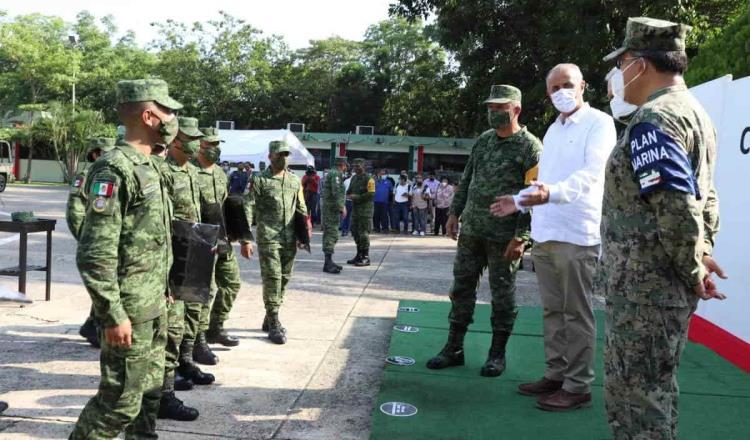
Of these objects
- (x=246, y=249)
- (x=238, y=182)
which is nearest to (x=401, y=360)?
(x=246, y=249)

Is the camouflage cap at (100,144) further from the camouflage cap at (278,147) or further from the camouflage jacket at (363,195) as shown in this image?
the camouflage jacket at (363,195)

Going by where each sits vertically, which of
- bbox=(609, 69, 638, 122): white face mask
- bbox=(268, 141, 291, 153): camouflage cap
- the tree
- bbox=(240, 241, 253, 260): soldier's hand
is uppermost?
the tree

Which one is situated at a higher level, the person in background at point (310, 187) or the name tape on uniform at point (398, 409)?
the person in background at point (310, 187)

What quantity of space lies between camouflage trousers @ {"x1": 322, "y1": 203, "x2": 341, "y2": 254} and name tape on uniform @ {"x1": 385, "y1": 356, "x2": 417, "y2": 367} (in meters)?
4.96

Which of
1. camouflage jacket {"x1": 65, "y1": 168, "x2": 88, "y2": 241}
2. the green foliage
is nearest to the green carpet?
camouflage jacket {"x1": 65, "y1": 168, "x2": 88, "y2": 241}

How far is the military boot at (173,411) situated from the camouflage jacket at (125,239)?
104 cm

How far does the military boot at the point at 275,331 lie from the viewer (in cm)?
552

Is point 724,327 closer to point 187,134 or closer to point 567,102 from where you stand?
point 567,102

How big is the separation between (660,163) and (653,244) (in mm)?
335

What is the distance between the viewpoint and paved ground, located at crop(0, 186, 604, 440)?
145 inches

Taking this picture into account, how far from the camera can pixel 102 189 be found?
2.59 m

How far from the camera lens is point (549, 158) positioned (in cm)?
400

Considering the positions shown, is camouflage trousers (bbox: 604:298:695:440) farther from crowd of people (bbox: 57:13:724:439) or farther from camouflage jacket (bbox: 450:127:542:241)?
camouflage jacket (bbox: 450:127:542:241)

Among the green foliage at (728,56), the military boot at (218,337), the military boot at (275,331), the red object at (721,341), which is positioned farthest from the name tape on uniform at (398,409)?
the green foliage at (728,56)
